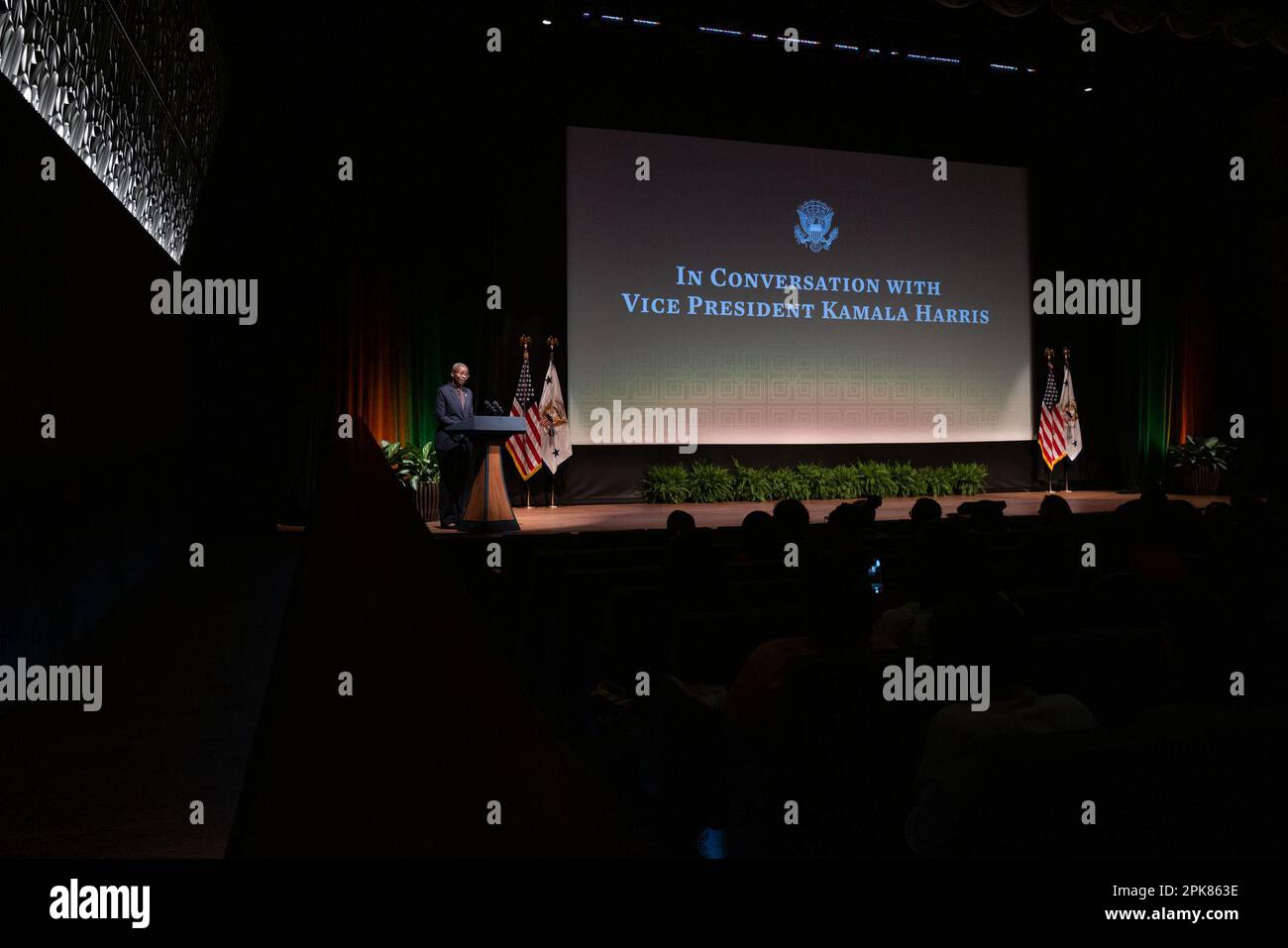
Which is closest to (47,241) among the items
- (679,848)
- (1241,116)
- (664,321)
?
(679,848)

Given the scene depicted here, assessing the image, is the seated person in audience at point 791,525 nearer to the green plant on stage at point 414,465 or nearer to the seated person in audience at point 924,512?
the seated person in audience at point 924,512

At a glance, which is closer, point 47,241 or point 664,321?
point 47,241

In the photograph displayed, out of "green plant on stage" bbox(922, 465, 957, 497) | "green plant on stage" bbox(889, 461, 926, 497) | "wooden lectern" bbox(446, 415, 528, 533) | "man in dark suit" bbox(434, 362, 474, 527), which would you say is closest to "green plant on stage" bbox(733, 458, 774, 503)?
"green plant on stage" bbox(889, 461, 926, 497)

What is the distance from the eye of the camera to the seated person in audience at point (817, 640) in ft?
6.87

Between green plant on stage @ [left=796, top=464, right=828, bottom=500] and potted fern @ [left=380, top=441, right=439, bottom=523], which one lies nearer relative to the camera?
potted fern @ [left=380, top=441, right=439, bottom=523]

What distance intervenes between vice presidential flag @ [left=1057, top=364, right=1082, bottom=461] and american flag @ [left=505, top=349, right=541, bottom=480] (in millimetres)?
6376

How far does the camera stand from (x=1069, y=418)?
38.3 ft

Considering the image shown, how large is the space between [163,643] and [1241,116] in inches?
520

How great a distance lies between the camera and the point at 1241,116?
39.0ft

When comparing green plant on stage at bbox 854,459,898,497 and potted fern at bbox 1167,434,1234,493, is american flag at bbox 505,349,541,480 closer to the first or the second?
green plant on stage at bbox 854,459,898,497

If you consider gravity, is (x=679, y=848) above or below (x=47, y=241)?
below

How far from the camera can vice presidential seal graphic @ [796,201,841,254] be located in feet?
35.4

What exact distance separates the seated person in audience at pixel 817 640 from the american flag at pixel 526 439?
7.57 meters
